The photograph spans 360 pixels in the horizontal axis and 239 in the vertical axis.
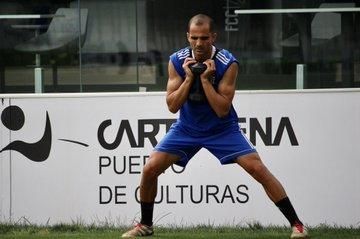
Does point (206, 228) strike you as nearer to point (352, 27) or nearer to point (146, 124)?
point (146, 124)

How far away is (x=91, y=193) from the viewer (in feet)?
27.3

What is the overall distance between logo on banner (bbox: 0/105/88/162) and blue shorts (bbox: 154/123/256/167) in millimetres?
A: 1772

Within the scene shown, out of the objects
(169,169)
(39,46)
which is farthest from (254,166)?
(39,46)

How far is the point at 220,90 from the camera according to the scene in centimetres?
667

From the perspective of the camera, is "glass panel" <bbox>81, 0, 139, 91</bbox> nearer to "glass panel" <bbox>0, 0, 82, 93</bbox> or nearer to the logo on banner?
"glass panel" <bbox>0, 0, 82, 93</bbox>

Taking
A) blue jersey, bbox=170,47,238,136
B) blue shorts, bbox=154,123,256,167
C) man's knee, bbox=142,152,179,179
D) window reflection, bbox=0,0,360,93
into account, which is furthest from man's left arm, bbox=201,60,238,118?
window reflection, bbox=0,0,360,93

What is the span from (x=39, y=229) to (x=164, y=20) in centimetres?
330

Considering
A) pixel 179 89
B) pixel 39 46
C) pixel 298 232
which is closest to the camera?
pixel 179 89

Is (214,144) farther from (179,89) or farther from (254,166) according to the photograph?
(179,89)

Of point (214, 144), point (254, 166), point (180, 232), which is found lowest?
point (180, 232)

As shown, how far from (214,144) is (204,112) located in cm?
27

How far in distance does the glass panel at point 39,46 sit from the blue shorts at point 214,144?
359 cm

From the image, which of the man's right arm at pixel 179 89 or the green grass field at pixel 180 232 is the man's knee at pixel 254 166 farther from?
the green grass field at pixel 180 232

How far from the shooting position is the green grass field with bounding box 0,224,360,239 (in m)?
7.38
